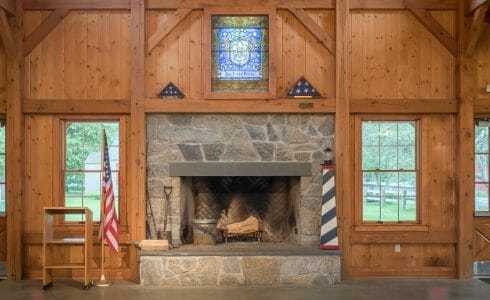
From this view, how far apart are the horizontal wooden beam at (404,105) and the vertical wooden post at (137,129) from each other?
2.87m

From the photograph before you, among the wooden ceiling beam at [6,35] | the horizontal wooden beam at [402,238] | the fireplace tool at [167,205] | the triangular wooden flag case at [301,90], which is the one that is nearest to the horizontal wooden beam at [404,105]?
the triangular wooden flag case at [301,90]

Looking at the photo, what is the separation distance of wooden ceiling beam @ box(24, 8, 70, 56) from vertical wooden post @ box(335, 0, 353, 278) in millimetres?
3727

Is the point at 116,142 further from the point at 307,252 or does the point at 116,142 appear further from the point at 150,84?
the point at 307,252

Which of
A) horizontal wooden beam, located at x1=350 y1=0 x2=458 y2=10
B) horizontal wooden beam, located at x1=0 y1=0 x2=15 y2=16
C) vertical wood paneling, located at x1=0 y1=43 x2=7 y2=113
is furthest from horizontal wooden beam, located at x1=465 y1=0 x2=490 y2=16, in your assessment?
vertical wood paneling, located at x1=0 y1=43 x2=7 y2=113

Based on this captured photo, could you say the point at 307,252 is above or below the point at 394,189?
below

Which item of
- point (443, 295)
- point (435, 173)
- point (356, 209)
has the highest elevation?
point (435, 173)

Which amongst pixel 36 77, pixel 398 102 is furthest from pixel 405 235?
pixel 36 77

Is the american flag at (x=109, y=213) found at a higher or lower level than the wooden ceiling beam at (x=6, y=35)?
lower

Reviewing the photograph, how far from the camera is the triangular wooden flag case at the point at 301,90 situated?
7723mm

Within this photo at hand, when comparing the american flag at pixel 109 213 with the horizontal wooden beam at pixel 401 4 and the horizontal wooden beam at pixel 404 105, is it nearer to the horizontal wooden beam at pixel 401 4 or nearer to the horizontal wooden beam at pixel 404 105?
the horizontal wooden beam at pixel 404 105

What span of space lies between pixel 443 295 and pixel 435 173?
5.84ft

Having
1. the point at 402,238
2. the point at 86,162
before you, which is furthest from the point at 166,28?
the point at 402,238

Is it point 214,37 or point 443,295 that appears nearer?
point 443,295

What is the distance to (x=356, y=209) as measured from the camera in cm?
786
